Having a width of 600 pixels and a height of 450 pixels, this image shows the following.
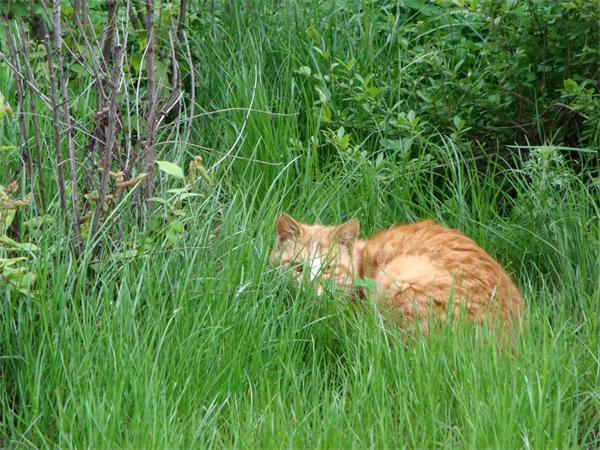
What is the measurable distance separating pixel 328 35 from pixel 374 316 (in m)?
2.23

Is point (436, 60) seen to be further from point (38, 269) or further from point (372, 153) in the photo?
point (38, 269)

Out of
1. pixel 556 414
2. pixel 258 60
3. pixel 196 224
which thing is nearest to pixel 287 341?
pixel 196 224

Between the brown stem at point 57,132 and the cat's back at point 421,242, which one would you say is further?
the cat's back at point 421,242

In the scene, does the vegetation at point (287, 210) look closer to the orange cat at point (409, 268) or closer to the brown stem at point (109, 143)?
the brown stem at point (109, 143)

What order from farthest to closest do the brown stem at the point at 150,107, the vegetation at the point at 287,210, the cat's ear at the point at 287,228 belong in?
the cat's ear at the point at 287,228
the brown stem at the point at 150,107
the vegetation at the point at 287,210

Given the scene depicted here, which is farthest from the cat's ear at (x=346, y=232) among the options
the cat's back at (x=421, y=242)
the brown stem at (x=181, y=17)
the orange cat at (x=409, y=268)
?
the brown stem at (x=181, y=17)

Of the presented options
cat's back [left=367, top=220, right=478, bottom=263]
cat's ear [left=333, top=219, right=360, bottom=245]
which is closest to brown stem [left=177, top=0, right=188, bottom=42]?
cat's ear [left=333, top=219, right=360, bottom=245]

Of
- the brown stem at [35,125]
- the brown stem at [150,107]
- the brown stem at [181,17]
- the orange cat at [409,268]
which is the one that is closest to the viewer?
the brown stem at [35,125]

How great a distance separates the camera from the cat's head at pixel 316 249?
4242 millimetres

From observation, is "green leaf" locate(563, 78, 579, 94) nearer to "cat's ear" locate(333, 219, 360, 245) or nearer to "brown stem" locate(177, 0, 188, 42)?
"cat's ear" locate(333, 219, 360, 245)

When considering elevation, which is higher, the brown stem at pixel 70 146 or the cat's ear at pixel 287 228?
the brown stem at pixel 70 146

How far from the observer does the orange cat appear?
3.95 m

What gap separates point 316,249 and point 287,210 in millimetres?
642

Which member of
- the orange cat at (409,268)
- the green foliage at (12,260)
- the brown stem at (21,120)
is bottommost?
the orange cat at (409,268)
